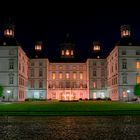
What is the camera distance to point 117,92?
83.6 meters

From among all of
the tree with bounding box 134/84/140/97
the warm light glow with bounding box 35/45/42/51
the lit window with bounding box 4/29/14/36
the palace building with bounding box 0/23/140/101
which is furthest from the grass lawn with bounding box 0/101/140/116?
the warm light glow with bounding box 35/45/42/51

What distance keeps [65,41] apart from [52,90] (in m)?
23.0

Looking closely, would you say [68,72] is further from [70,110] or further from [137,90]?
[70,110]

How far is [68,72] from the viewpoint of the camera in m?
113

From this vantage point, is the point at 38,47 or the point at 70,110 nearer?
the point at 70,110

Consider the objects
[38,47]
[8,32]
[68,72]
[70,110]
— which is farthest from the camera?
[38,47]

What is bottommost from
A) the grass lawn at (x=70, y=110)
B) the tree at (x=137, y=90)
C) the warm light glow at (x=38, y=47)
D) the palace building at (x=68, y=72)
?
the grass lawn at (x=70, y=110)

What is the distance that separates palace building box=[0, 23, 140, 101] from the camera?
269ft

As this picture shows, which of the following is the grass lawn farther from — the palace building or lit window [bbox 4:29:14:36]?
lit window [bbox 4:29:14:36]

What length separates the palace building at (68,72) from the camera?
269 feet

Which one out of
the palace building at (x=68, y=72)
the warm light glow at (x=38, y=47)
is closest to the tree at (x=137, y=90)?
the palace building at (x=68, y=72)

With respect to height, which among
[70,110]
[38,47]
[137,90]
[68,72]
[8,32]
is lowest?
Result: [70,110]

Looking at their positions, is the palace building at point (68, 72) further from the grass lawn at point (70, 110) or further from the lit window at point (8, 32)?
the grass lawn at point (70, 110)

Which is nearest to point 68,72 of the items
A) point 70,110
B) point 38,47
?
point 38,47
